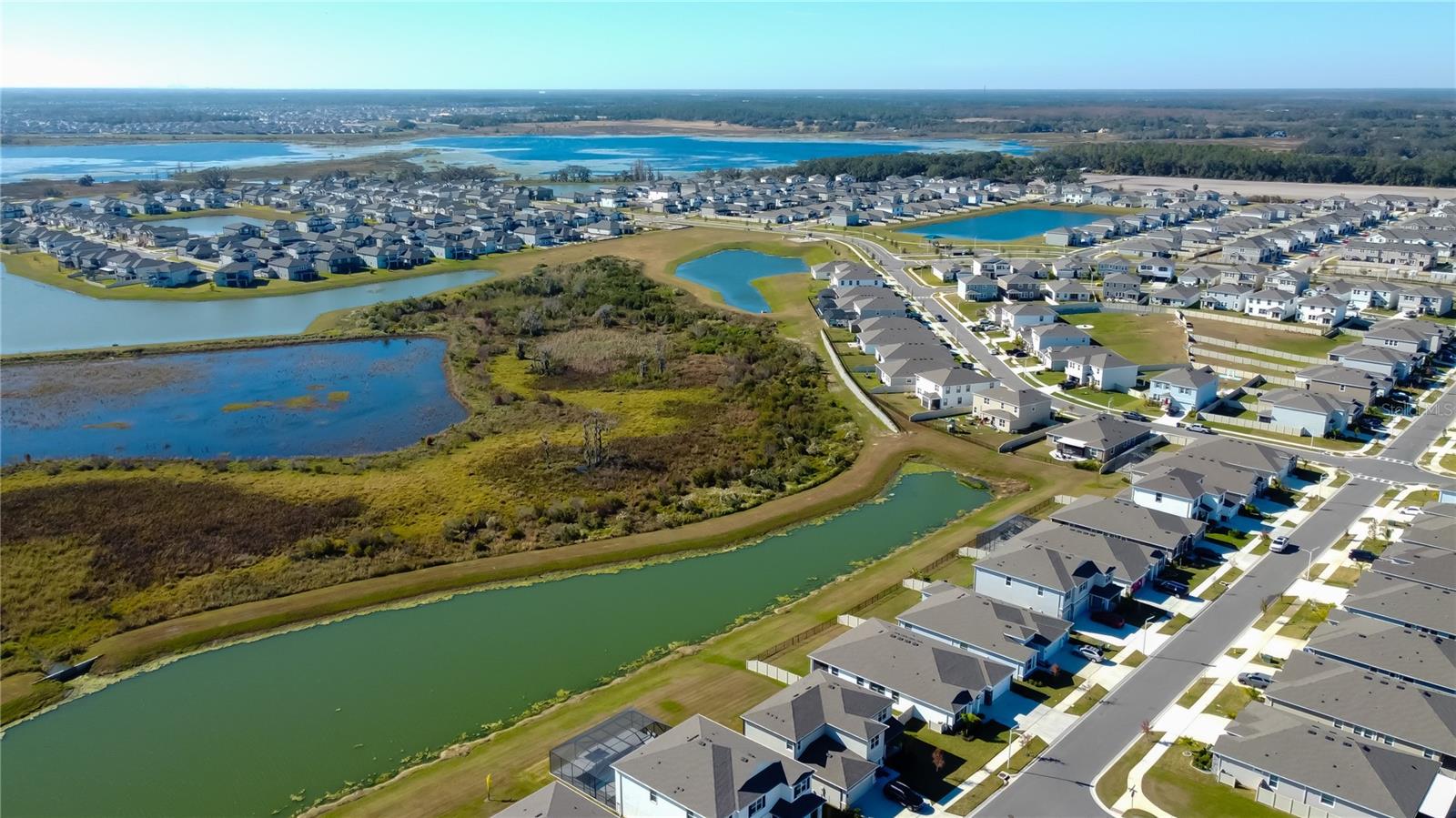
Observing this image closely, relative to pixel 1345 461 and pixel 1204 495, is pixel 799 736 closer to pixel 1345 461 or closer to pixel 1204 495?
pixel 1204 495

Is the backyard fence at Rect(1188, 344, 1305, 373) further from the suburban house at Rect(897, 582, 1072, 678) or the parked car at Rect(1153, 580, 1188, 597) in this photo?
the suburban house at Rect(897, 582, 1072, 678)

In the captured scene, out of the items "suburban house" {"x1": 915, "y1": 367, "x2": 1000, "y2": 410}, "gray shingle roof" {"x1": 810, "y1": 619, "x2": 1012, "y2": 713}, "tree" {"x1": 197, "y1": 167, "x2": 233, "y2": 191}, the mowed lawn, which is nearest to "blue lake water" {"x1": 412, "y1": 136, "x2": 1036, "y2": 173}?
"tree" {"x1": 197, "y1": 167, "x2": 233, "y2": 191}

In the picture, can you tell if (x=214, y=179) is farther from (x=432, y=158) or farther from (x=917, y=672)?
(x=917, y=672)

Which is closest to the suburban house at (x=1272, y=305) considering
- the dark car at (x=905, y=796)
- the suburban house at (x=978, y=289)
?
the suburban house at (x=978, y=289)

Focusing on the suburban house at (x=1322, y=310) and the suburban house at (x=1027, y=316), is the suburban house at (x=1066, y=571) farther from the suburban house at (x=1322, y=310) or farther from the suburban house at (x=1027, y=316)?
the suburban house at (x=1322, y=310)

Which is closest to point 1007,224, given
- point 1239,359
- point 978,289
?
point 978,289
